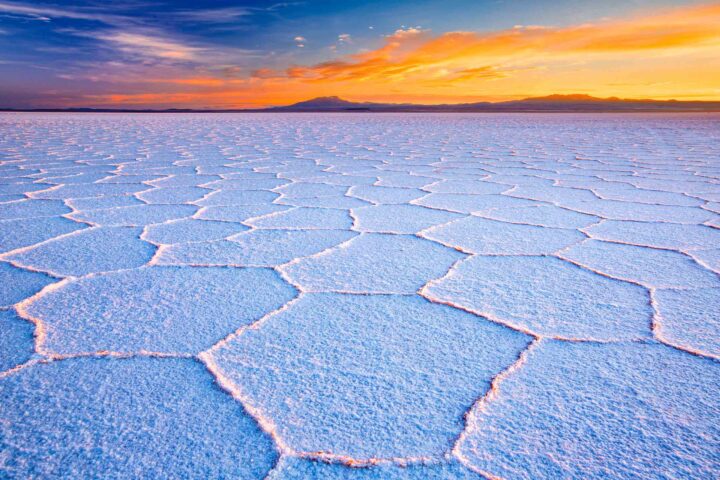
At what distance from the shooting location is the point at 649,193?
8.39ft

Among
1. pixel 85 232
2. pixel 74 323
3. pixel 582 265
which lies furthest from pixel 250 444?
pixel 85 232

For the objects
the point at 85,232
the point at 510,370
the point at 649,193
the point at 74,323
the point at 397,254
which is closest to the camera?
the point at 510,370

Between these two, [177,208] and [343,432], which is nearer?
[343,432]

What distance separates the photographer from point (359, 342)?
0.99m

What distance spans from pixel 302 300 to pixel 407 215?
3.18ft

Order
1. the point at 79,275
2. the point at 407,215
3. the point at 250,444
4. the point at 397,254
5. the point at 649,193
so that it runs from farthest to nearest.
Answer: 1. the point at 649,193
2. the point at 407,215
3. the point at 397,254
4. the point at 79,275
5. the point at 250,444

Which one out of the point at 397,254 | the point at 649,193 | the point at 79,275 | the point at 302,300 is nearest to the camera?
the point at 302,300

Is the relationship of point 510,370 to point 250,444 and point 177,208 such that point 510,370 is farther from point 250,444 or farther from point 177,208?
point 177,208

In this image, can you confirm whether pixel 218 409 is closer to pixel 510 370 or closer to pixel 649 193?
pixel 510 370

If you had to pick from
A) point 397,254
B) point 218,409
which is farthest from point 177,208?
point 218,409

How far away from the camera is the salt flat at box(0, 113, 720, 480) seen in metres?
0.69

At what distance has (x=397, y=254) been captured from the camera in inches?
60.3

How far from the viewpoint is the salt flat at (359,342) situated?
2.26 feet

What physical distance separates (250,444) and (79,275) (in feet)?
2.89
